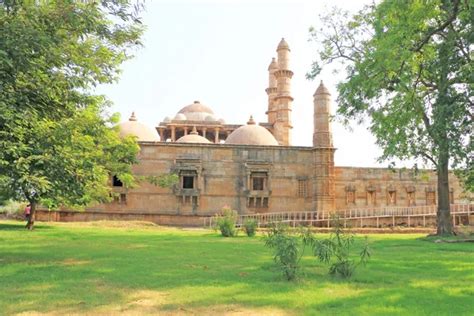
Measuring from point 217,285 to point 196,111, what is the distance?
3537 centimetres

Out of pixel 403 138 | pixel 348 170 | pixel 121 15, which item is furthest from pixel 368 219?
pixel 121 15

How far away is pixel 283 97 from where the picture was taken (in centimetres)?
3772

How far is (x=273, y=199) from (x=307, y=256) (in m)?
17.5

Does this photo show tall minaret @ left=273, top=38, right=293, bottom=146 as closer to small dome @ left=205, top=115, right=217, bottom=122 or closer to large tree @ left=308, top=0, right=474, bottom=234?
small dome @ left=205, top=115, right=217, bottom=122

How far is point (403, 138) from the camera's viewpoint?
14.7 metres

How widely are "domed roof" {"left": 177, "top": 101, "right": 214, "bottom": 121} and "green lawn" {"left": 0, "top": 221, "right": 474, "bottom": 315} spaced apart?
29.9m

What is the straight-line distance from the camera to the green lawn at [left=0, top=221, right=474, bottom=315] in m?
5.36

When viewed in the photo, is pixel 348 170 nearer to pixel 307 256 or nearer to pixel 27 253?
pixel 307 256

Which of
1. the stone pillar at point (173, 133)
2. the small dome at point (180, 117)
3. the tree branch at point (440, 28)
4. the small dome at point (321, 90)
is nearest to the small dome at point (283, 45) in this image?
the small dome at point (321, 90)

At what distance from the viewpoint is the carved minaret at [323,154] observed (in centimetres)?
2734

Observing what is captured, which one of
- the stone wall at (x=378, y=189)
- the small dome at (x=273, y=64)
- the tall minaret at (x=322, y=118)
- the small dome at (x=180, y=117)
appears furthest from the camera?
the small dome at (x=273, y=64)

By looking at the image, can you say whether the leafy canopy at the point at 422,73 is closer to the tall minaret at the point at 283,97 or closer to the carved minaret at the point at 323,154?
the carved minaret at the point at 323,154

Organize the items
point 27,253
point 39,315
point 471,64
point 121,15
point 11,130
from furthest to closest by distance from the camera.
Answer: point 471,64, point 27,253, point 121,15, point 11,130, point 39,315

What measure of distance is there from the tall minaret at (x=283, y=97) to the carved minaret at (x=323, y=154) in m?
8.52
